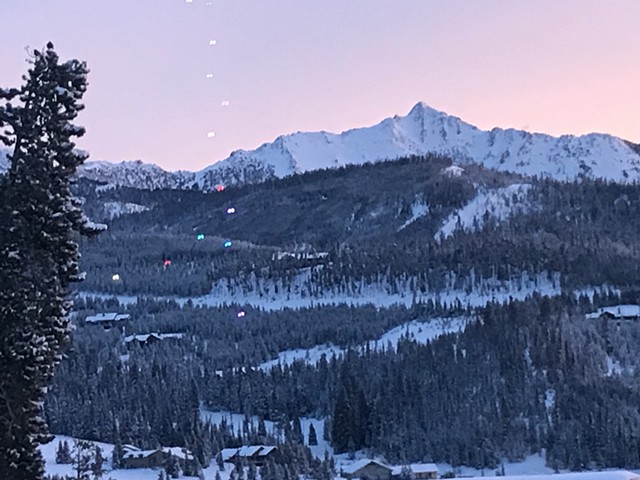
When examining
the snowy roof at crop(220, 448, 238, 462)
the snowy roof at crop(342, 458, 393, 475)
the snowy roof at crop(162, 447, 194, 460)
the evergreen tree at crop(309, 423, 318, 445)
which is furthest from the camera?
the evergreen tree at crop(309, 423, 318, 445)

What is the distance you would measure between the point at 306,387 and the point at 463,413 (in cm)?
3266

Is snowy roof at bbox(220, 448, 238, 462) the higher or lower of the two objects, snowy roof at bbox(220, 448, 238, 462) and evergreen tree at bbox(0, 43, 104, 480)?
the lower

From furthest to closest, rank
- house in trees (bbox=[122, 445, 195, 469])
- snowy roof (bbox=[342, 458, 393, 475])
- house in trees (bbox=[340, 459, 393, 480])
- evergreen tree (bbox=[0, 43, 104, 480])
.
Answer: house in trees (bbox=[122, 445, 195, 469]), snowy roof (bbox=[342, 458, 393, 475]), house in trees (bbox=[340, 459, 393, 480]), evergreen tree (bbox=[0, 43, 104, 480])

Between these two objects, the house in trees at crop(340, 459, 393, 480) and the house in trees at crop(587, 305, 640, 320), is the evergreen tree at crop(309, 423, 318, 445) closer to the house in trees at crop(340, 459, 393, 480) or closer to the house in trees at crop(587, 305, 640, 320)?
the house in trees at crop(340, 459, 393, 480)

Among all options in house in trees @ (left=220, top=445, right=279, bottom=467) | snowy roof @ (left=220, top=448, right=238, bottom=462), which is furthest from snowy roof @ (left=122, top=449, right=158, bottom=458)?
house in trees @ (left=220, top=445, right=279, bottom=467)

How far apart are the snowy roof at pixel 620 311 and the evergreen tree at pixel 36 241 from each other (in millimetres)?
134974

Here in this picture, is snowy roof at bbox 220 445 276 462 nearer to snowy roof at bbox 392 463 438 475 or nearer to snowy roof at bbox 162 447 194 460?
snowy roof at bbox 162 447 194 460

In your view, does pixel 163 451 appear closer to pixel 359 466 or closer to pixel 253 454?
pixel 253 454

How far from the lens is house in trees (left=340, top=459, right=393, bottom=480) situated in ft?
338

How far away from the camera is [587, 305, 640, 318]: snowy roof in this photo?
160 metres

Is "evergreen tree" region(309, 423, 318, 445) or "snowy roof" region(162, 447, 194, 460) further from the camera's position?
"evergreen tree" region(309, 423, 318, 445)

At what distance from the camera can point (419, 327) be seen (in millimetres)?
184875

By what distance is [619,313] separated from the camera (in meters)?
163

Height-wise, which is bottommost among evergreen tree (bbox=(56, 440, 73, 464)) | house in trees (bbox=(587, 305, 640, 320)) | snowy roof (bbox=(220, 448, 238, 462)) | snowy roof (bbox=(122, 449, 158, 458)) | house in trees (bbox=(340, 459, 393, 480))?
house in trees (bbox=(340, 459, 393, 480))
